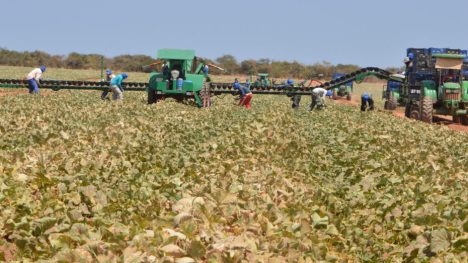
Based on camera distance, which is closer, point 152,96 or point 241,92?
point 152,96

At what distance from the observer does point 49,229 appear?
5.27 metres

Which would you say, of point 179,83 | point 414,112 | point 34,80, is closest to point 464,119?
point 414,112

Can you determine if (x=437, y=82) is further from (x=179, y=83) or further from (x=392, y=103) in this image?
(x=179, y=83)

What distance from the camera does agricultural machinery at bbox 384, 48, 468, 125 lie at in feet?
73.9

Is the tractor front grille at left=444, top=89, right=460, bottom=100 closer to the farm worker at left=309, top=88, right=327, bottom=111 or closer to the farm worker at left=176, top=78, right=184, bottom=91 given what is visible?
the farm worker at left=309, top=88, right=327, bottom=111

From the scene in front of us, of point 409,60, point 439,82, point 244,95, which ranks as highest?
point 409,60

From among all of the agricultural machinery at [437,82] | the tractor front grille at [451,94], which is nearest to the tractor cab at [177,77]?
the agricultural machinery at [437,82]

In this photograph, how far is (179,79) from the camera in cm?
2306

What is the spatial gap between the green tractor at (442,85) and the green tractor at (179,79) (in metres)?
7.76

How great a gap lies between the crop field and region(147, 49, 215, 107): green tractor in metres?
10.8

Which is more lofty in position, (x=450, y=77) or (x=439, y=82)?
(x=450, y=77)

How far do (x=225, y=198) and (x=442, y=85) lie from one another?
726 inches

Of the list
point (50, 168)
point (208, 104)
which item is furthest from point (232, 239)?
point (208, 104)

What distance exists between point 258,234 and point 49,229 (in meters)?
1.71
